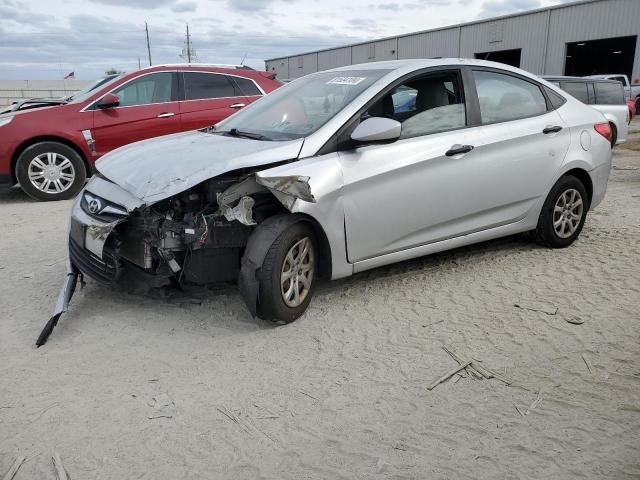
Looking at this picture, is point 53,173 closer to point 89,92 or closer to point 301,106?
point 89,92

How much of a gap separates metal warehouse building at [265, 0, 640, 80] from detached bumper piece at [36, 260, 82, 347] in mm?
24132

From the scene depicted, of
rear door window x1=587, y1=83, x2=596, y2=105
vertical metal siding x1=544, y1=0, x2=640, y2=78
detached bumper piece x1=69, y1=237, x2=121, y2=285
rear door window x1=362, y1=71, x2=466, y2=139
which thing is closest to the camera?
detached bumper piece x1=69, y1=237, x2=121, y2=285

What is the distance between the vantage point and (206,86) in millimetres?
8430

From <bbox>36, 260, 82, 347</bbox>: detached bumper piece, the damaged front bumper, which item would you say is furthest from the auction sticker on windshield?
<bbox>36, 260, 82, 347</bbox>: detached bumper piece

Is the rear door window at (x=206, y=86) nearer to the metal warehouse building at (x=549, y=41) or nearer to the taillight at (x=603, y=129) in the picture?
the taillight at (x=603, y=129)

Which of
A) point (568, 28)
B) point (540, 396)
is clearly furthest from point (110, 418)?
point (568, 28)

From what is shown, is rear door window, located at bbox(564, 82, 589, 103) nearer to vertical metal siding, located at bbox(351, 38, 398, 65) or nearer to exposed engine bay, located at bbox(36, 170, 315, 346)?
exposed engine bay, located at bbox(36, 170, 315, 346)

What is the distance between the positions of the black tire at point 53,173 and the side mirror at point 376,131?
5.25 metres

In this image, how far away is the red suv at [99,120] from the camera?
745 cm

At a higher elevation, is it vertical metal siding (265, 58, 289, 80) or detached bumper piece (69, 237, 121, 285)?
vertical metal siding (265, 58, 289, 80)

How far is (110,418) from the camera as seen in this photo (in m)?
2.74

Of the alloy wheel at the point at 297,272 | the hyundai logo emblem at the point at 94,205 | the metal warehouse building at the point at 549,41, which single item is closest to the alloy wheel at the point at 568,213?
the alloy wheel at the point at 297,272

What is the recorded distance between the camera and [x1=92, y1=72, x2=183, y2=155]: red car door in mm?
7770

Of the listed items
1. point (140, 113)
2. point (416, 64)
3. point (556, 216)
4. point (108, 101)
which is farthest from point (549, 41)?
point (416, 64)
